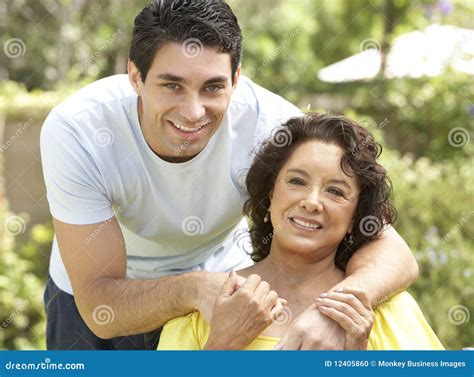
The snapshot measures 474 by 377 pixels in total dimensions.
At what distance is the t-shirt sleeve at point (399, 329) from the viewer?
256 cm

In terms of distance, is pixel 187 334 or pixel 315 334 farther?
pixel 187 334

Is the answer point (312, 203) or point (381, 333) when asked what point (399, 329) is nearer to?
point (381, 333)

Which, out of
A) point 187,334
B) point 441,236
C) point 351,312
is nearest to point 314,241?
point 351,312

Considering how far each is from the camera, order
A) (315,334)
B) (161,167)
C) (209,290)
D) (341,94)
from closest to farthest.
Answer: (315,334), (209,290), (161,167), (341,94)

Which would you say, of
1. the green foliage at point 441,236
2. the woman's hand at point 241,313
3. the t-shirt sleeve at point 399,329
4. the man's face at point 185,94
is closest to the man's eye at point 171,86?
the man's face at point 185,94

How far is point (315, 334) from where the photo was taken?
2.40 meters

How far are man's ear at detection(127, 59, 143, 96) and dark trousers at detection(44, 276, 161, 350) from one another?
2.90ft

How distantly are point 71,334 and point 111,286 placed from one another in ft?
2.32

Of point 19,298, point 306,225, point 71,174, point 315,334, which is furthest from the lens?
point 19,298

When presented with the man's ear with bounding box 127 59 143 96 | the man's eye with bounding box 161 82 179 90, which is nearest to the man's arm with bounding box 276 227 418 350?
the man's eye with bounding box 161 82 179 90

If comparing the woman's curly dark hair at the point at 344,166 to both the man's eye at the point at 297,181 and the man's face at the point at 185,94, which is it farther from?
the man's face at the point at 185,94

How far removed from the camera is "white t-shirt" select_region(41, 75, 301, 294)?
2.85 m

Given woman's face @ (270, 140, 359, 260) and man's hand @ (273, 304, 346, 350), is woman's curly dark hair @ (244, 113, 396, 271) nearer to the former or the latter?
woman's face @ (270, 140, 359, 260)
